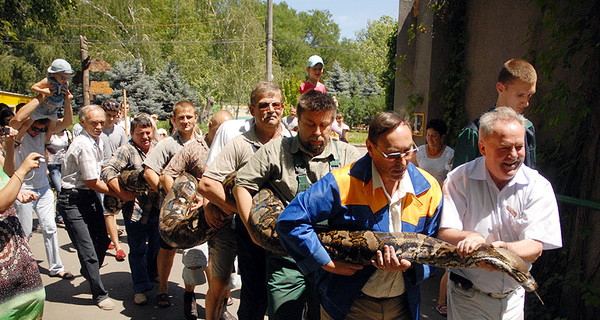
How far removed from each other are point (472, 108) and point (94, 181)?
5277 mm

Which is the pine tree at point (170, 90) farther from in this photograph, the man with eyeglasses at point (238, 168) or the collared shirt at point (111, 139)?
the man with eyeglasses at point (238, 168)

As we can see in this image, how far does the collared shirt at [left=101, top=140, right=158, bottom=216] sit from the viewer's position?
16.6 ft

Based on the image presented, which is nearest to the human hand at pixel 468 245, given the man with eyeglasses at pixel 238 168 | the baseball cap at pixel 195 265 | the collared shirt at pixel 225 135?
the man with eyeglasses at pixel 238 168

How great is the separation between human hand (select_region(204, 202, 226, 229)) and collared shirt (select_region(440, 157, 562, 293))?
5.97ft

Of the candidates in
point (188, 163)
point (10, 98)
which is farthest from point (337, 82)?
point (188, 163)

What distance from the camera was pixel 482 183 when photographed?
2727mm

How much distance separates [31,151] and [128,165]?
1.77 meters

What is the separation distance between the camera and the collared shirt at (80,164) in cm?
506

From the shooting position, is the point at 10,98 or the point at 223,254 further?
the point at 10,98

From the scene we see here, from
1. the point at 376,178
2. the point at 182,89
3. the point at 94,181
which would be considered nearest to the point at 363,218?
the point at 376,178

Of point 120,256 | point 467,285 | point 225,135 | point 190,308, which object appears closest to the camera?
point 467,285

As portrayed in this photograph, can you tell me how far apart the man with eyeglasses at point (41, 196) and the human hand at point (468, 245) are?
5149 mm

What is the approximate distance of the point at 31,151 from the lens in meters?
5.84

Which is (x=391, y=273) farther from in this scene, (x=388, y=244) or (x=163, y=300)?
(x=163, y=300)
